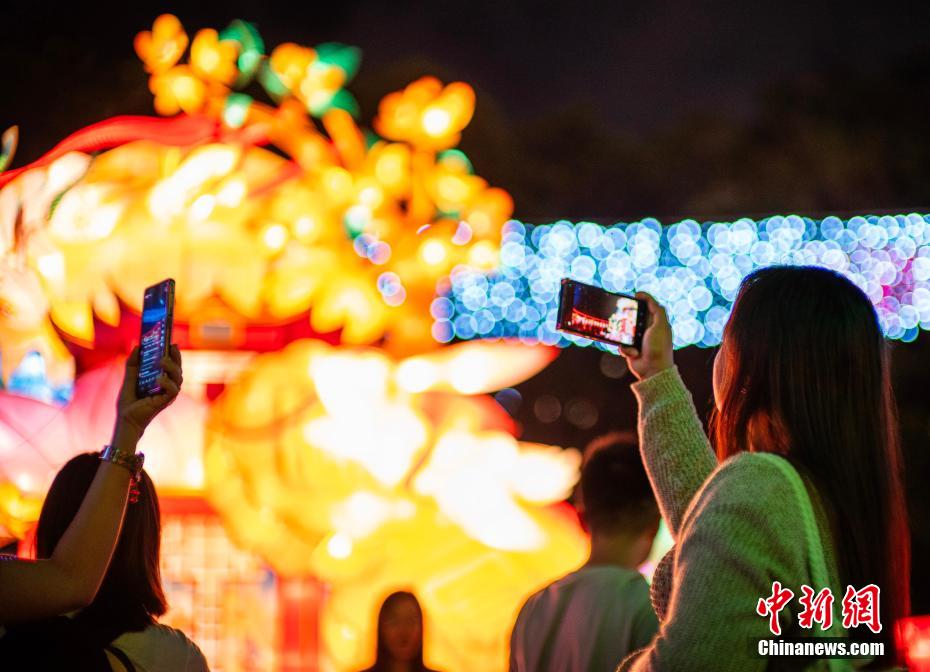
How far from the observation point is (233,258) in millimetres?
5719

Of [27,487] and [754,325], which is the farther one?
[27,487]

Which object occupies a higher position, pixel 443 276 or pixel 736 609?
pixel 443 276

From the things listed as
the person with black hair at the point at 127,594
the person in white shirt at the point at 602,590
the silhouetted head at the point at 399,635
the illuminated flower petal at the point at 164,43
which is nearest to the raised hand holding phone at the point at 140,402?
the person with black hair at the point at 127,594

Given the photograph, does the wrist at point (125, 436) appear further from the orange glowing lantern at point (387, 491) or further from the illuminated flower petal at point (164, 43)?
the illuminated flower petal at point (164, 43)

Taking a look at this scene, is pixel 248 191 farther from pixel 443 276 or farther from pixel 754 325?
pixel 754 325

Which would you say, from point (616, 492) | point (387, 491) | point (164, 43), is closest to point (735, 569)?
point (616, 492)

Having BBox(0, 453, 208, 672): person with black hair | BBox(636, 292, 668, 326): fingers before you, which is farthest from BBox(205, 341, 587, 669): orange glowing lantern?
BBox(636, 292, 668, 326): fingers

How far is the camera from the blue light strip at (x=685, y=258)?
766 centimetres

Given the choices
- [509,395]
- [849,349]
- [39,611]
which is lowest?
[39,611]

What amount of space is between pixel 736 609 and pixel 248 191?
4.88 meters

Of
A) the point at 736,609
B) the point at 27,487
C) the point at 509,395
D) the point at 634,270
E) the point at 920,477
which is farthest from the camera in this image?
the point at 509,395

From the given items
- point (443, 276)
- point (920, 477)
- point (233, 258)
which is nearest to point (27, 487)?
point (233, 258)

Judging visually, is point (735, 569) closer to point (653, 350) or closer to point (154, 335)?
point (653, 350)

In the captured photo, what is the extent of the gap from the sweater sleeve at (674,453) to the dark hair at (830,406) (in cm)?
22
